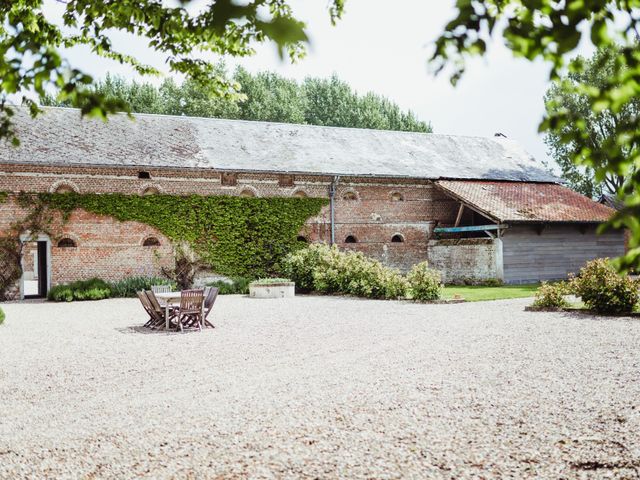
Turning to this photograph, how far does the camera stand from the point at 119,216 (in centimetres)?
2219

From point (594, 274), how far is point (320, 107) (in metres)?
40.2

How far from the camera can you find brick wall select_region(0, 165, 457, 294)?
21.4 m

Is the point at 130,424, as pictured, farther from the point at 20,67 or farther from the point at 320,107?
the point at 320,107

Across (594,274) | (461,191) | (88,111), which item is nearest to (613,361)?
(594,274)

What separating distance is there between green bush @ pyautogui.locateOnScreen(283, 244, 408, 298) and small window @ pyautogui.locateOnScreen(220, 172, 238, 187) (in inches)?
146

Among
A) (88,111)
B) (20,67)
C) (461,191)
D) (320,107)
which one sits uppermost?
(320,107)

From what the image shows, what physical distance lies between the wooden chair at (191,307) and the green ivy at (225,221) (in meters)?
10.8

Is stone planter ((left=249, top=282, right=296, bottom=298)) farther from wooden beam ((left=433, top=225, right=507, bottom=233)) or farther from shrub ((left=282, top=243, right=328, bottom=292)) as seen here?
wooden beam ((left=433, top=225, right=507, bottom=233))

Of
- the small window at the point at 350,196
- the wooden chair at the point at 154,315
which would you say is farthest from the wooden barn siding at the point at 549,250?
the wooden chair at the point at 154,315

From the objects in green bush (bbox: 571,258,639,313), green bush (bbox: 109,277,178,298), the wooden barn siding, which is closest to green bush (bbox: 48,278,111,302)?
green bush (bbox: 109,277,178,298)

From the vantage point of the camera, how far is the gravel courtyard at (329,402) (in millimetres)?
4438

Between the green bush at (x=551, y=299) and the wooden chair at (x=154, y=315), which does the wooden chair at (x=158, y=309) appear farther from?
the green bush at (x=551, y=299)

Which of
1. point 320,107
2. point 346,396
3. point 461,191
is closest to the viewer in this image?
point 346,396

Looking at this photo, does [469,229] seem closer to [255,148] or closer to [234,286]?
[255,148]
